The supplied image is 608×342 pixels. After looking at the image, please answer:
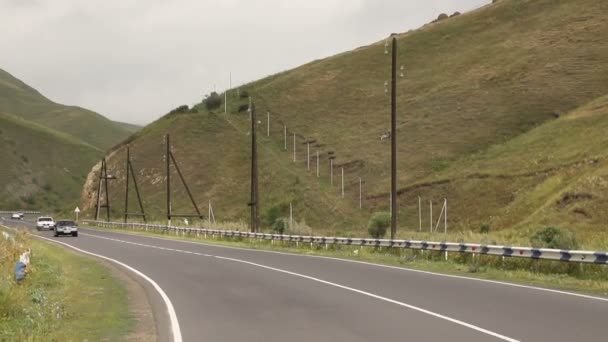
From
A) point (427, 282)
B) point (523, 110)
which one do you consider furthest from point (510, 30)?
point (427, 282)

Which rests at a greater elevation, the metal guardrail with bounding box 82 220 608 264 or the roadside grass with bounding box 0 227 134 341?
the metal guardrail with bounding box 82 220 608 264

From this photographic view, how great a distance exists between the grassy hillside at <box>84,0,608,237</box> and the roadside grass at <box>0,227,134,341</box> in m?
27.3

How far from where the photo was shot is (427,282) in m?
19.2

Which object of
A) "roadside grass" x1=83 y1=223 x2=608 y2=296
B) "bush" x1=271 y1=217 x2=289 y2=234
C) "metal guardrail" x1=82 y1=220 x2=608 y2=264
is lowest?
"roadside grass" x1=83 y1=223 x2=608 y2=296

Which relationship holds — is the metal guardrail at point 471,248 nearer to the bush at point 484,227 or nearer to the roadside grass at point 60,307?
the roadside grass at point 60,307

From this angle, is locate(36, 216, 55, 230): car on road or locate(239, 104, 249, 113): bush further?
locate(239, 104, 249, 113): bush

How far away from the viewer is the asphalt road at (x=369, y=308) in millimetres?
11047

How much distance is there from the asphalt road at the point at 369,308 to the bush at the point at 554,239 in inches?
220

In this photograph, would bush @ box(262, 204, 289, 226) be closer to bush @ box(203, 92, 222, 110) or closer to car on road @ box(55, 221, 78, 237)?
car on road @ box(55, 221, 78, 237)

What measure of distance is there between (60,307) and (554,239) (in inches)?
674

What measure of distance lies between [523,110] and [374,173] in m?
16.9

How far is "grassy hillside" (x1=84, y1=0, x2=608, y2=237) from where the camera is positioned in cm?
5756

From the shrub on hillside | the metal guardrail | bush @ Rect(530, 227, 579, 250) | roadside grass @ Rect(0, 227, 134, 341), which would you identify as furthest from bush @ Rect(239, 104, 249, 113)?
roadside grass @ Rect(0, 227, 134, 341)

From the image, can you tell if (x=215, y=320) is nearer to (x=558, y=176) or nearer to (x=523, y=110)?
(x=558, y=176)
